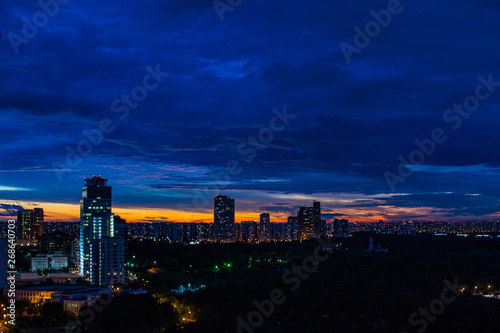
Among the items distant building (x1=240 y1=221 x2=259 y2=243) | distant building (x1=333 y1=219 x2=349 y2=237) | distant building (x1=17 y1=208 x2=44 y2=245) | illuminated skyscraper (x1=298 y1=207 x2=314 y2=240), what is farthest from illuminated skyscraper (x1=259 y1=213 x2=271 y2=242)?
distant building (x1=17 y1=208 x2=44 y2=245)

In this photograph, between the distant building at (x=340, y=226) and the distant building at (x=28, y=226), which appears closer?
the distant building at (x=28, y=226)

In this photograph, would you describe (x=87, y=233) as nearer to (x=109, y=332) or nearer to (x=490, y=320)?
(x=109, y=332)

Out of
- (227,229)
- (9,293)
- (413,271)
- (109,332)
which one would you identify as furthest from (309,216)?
(109,332)

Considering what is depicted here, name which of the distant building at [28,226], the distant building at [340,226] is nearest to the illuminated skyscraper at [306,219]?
the distant building at [340,226]

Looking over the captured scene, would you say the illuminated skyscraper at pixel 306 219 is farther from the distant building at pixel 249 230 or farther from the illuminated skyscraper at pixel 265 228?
the distant building at pixel 249 230

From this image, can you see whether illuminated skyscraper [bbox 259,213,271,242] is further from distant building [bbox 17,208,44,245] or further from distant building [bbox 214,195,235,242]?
distant building [bbox 17,208,44,245]

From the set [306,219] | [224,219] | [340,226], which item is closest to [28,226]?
[224,219]
